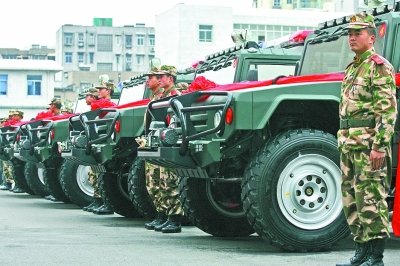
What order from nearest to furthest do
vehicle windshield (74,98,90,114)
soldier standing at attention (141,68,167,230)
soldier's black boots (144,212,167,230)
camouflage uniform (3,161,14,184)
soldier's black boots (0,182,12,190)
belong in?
soldier standing at attention (141,68,167,230) < soldier's black boots (144,212,167,230) < vehicle windshield (74,98,90,114) < camouflage uniform (3,161,14,184) < soldier's black boots (0,182,12,190)

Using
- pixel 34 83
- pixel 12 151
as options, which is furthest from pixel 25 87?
pixel 12 151

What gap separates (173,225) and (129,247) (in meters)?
1.78

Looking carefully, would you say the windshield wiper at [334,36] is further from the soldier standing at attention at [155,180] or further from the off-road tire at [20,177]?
the off-road tire at [20,177]

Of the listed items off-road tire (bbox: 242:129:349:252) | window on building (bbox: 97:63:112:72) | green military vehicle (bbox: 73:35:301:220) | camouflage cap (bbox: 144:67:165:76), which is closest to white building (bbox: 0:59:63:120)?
green military vehicle (bbox: 73:35:301:220)

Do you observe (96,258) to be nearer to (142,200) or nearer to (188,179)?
(188,179)

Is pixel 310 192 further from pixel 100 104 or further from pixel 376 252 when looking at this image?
pixel 100 104

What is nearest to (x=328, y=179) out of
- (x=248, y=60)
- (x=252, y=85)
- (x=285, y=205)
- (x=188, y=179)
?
(x=285, y=205)

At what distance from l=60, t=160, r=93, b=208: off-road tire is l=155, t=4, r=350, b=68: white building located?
176 feet

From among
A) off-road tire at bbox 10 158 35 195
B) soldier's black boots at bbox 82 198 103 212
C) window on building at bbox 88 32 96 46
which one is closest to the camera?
soldier's black boots at bbox 82 198 103 212

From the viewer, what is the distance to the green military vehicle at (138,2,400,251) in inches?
333

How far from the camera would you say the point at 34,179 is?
19281mm

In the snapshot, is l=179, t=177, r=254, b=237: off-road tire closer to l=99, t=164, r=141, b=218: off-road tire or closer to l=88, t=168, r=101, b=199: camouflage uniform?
l=99, t=164, r=141, b=218: off-road tire

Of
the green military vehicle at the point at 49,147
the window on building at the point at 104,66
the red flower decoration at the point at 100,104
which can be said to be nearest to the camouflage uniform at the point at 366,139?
the red flower decoration at the point at 100,104

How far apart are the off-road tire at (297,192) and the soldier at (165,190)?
7.96ft
